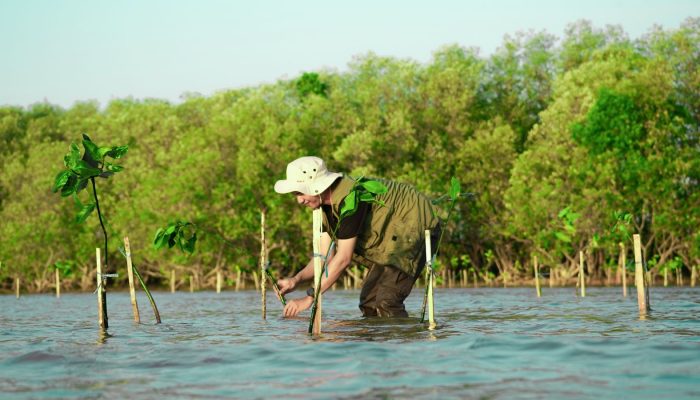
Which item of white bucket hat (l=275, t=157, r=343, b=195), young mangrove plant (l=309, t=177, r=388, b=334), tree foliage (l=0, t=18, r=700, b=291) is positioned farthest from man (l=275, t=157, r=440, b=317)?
tree foliage (l=0, t=18, r=700, b=291)

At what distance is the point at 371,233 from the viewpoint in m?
11.0

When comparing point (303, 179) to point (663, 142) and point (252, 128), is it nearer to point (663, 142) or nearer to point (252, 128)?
point (663, 142)

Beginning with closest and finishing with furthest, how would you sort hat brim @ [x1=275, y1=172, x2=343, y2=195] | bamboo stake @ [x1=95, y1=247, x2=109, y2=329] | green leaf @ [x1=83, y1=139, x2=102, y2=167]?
hat brim @ [x1=275, y1=172, x2=343, y2=195], green leaf @ [x1=83, y1=139, x2=102, y2=167], bamboo stake @ [x1=95, y1=247, x2=109, y2=329]

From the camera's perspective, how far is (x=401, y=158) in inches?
1967

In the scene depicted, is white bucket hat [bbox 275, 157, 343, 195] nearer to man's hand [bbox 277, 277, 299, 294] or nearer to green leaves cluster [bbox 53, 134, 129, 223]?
man's hand [bbox 277, 277, 299, 294]

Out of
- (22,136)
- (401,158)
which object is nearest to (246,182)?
(401,158)

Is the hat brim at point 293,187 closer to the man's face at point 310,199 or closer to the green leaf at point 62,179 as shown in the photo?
the man's face at point 310,199

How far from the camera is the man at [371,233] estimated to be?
10086mm

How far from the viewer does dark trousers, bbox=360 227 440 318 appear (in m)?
11.4

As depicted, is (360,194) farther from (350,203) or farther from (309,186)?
(309,186)

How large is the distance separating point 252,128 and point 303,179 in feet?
135

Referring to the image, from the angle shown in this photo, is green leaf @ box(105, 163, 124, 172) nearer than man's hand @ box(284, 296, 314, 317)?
No

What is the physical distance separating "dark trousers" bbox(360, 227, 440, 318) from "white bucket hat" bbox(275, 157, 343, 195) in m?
1.63

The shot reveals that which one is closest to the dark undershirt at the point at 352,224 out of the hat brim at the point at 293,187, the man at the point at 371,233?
the man at the point at 371,233
